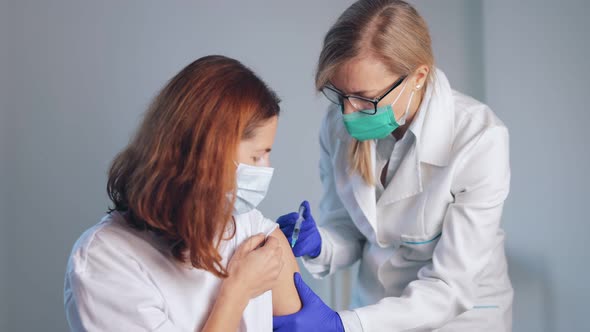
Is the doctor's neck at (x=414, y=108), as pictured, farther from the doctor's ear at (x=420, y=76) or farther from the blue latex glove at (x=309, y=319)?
the blue latex glove at (x=309, y=319)

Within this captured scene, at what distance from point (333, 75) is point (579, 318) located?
1.23 metres

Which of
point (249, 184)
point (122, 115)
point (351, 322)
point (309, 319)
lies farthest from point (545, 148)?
point (122, 115)

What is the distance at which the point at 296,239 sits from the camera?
1.77 meters

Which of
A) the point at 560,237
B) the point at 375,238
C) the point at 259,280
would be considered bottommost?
the point at 560,237

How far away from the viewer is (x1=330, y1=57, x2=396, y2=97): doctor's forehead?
60.2 inches

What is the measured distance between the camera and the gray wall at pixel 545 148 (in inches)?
79.0

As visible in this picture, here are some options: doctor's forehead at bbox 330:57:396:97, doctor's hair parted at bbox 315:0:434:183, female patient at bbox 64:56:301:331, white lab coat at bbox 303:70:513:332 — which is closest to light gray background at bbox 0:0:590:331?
white lab coat at bbox 303:70:513:332

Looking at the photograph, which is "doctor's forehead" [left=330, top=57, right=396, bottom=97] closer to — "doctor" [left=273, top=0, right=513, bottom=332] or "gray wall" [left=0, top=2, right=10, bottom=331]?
"doctor" [left=273, top=0, right=513, bottom=332]

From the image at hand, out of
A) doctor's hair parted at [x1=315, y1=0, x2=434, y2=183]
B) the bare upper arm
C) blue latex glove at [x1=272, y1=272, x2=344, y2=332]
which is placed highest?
doctor's hair parted at [x1=315, y1=0, x2=434, y2=183]

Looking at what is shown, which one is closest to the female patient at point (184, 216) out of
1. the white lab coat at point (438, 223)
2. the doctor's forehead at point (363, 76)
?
the doctor's forehead at point (363, 76)

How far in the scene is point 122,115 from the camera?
2.39 m

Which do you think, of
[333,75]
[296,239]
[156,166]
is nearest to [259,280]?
[156,166]

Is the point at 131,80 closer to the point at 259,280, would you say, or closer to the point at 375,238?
the point at 375,238

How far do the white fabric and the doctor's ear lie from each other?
66 cm
